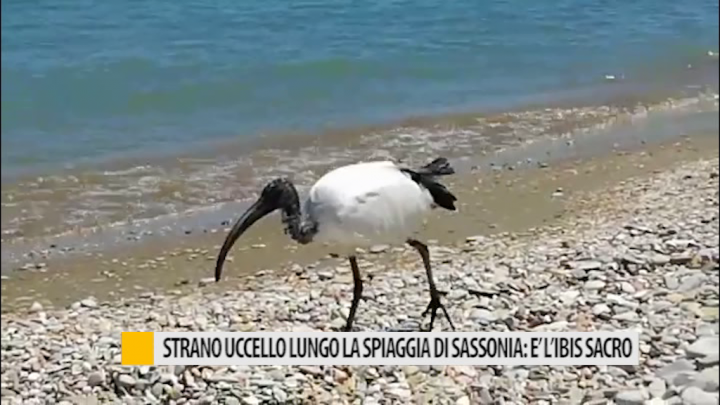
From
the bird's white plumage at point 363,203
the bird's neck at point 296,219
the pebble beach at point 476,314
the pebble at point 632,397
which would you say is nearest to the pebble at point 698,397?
the pebble beach at point 476,314

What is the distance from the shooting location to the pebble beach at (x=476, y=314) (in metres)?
1.99

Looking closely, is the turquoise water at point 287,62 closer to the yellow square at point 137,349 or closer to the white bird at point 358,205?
the white bird at point 358,205

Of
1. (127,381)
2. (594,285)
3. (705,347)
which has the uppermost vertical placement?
(705,347)

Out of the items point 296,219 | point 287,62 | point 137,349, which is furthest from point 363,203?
point 287,62

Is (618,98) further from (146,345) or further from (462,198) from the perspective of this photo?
(146,345)

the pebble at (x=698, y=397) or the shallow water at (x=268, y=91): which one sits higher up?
the shallow water at (x=268, y=91)

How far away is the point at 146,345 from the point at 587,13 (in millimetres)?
1141

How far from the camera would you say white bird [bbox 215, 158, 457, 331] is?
205 centimetres

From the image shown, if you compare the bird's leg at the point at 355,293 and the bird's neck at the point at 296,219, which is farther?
the bird's leg at the point at 355,293

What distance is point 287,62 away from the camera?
318 centimetres

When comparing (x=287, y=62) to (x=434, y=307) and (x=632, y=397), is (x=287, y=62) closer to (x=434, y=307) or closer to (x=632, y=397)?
(x=434, y=307)
